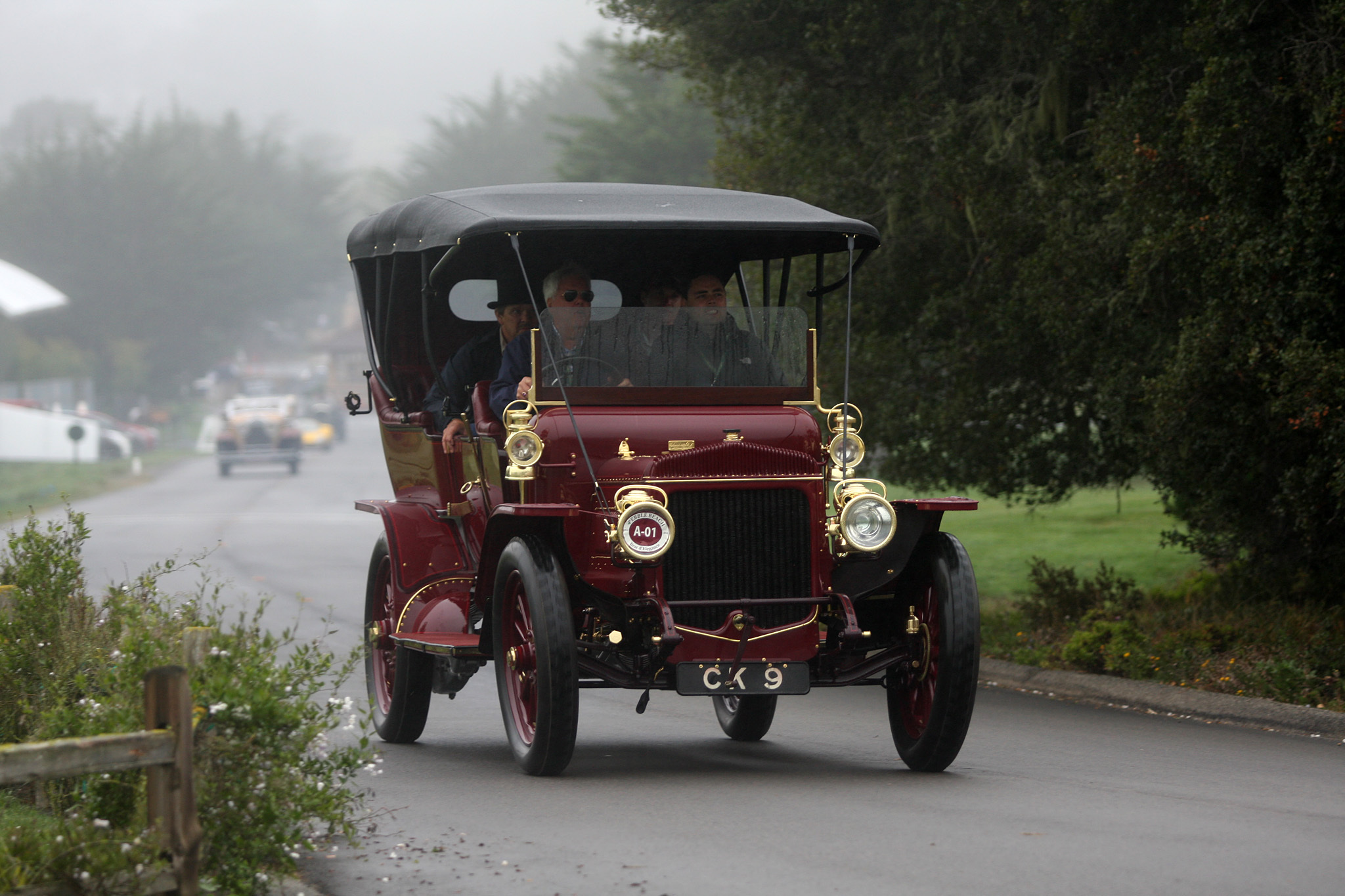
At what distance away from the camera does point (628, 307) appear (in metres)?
9.07

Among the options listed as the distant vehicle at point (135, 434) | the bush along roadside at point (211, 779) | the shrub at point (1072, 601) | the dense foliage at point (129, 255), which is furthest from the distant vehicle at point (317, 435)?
the bush along roadside at point (211, 779)

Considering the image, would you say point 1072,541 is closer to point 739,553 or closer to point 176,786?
point 739,553

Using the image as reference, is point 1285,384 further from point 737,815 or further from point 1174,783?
point 737,815

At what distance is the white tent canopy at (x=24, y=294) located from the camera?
83.9 m

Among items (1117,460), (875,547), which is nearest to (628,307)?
(875,547)

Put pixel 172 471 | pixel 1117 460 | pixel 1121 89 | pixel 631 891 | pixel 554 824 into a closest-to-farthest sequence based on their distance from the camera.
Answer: pixel 631 891 → pixel 554 824 → pixel 1121 89 → pixel 1117 460 → pixel 172 471

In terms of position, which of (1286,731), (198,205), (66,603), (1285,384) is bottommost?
(1286,731)

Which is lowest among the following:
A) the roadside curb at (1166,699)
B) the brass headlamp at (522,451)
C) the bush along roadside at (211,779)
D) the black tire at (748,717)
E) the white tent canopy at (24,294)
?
the roadside curb at (1166,699)

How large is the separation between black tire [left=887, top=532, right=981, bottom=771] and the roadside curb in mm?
3058

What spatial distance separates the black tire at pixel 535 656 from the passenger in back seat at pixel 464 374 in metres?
1.43

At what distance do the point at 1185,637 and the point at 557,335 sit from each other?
243 inches

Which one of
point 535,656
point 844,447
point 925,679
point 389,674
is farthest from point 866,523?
point 389,674

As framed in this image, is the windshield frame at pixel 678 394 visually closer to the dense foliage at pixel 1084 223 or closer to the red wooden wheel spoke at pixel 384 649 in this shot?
the red wooden wheel spoke at pixel 384 649

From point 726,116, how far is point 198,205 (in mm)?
82110
